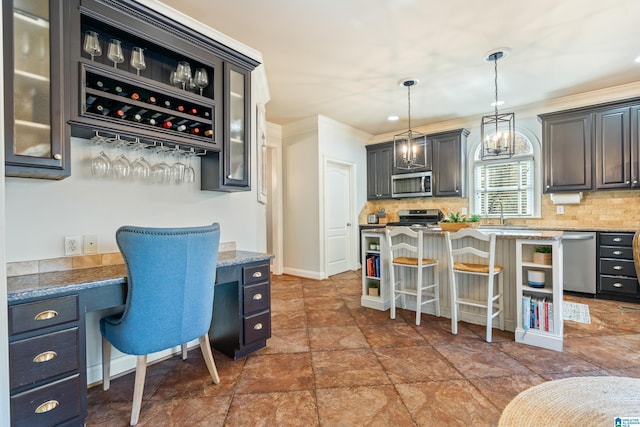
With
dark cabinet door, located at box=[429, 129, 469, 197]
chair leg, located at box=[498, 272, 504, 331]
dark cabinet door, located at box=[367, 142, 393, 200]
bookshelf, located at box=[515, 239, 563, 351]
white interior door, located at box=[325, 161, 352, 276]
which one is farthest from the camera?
dark cabinet door, located at box=[367, 142, 393, 200]

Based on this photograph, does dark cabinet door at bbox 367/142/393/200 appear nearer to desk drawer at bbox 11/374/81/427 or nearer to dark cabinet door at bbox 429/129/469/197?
dark cabinet door at bbox 429/129/469/197

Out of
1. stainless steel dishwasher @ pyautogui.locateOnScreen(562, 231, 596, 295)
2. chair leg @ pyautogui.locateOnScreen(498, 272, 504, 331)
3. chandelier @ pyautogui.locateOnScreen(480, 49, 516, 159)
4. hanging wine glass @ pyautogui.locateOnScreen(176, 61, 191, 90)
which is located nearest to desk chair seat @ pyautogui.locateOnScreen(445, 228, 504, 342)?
chair leg @ pyautogui.locateOnScreen(498, 272, 504, 331)

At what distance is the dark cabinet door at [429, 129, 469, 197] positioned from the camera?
5.07 meters

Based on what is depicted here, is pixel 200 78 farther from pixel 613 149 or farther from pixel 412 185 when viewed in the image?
pixel 613 149

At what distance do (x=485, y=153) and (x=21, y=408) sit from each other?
163 inches

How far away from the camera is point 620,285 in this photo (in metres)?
3.67

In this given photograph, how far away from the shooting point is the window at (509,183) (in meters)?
4.73

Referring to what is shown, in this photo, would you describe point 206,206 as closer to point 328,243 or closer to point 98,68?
point 98,68

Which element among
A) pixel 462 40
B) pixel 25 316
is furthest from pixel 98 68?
pixel 462 40

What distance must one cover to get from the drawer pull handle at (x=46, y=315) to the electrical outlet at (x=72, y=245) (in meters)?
0.62

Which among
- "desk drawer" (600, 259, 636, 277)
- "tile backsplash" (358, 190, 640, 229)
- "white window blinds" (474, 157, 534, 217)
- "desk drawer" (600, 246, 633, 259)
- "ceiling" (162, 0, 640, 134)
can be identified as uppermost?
"ceiling" (162, 0, 640, 134)

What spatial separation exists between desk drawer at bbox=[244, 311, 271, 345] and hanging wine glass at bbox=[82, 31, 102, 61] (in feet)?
6.77

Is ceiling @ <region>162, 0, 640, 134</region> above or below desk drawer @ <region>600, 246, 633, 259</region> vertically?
above

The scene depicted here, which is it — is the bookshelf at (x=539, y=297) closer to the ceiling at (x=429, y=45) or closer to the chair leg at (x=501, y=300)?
the chair leg at (x=501, y=300)
